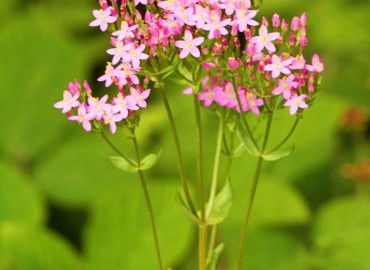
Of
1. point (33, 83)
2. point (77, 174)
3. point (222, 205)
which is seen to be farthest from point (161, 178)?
point (222, 205)

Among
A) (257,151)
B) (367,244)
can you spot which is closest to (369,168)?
(367,244)

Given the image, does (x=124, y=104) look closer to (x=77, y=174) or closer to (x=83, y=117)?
(x=83, y=117)

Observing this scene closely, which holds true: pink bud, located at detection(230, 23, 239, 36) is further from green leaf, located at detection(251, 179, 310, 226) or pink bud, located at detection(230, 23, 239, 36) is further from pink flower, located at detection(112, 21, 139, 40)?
green leaf, located at detection(251, 179, 310, 226)

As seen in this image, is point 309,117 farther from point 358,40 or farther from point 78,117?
point 78,117

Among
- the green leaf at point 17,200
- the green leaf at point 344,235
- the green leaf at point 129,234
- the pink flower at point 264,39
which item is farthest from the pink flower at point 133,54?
the green leaf at point 17,200

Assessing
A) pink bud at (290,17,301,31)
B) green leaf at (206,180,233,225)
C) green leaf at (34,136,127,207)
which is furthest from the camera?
green leaf at (34,136,127,207)

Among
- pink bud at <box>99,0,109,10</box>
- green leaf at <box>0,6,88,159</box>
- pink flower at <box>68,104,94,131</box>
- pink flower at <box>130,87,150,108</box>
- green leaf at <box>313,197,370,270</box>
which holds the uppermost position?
pink bud at <box>99,0,109,10</box>

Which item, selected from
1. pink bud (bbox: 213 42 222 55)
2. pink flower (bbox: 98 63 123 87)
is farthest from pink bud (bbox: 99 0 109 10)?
pink bud (bbox: 213 42 222 55)
